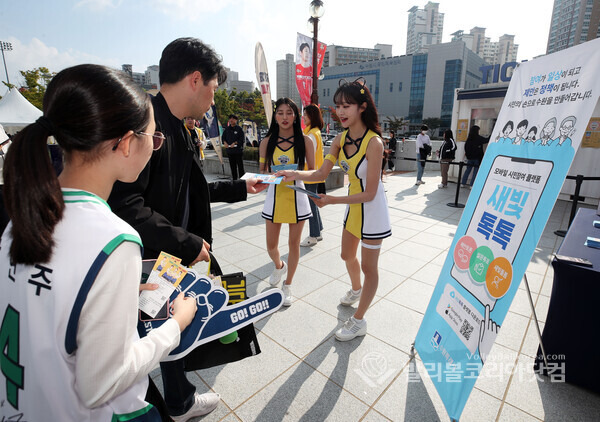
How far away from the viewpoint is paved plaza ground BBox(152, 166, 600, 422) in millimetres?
1950

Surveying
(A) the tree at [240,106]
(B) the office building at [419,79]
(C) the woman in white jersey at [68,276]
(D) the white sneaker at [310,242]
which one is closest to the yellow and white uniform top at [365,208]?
(C) the woman in white jersey at [68,276]

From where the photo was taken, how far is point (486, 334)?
1485 mm

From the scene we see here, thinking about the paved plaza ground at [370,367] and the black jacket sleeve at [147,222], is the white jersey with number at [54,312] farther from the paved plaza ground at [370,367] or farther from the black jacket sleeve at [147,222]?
the paved plaza ground at [370,367]

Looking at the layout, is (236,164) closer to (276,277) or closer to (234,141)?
(234,141)

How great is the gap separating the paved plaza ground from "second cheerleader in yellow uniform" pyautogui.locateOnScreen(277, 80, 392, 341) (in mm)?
286

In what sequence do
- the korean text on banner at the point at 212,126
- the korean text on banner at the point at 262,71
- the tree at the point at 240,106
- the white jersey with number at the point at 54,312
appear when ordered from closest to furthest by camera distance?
the white jersey with number at the point at 54,312 → the korean text on banner at the point at 262,71 → the korean text on banner at the point at 212,126 → the tree at the point at 240,106

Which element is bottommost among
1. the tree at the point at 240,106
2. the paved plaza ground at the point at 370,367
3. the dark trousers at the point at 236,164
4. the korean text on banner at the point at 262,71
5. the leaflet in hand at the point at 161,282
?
the paved plaza ground at the point at 370,367

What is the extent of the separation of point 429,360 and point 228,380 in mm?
1396

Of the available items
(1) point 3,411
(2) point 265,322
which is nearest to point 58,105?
(1) point 3,411

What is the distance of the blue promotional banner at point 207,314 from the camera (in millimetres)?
1200

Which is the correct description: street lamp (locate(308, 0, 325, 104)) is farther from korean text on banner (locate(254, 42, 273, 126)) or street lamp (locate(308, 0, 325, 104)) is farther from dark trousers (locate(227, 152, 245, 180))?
dark trousers (locate(227, 152, 245, 180))

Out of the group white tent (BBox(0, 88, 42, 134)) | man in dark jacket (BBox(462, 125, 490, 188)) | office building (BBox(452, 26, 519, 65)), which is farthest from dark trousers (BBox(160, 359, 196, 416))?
office building (BBox(452, 26, 519, 65))

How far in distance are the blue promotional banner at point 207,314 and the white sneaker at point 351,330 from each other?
1458 mm

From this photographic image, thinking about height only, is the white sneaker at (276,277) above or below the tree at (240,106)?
below
